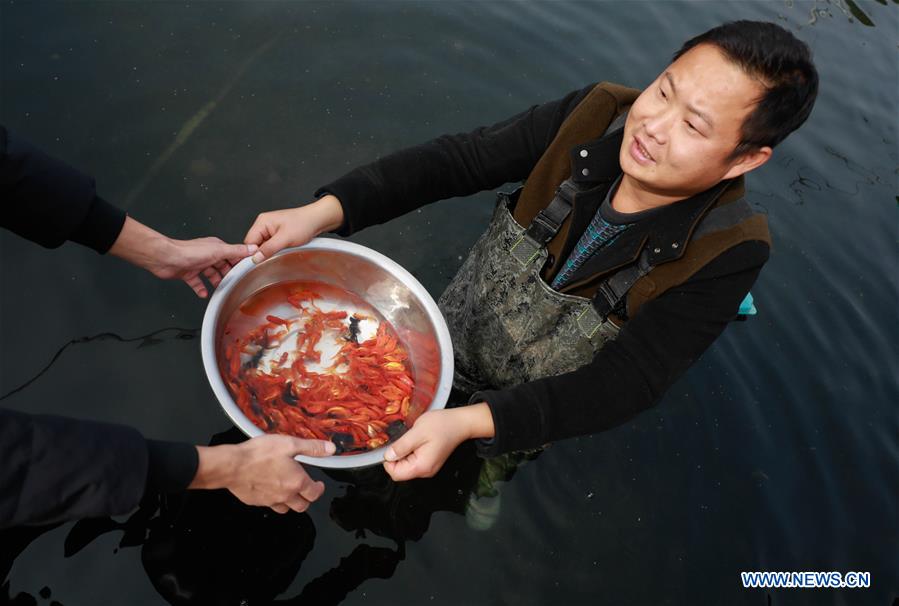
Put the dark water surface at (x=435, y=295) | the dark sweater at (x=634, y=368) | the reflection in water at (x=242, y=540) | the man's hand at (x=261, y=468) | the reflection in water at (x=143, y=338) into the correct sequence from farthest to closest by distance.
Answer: the reflection in water at (x=143, y=338)
the dark water surface at (x=435, y=295)
the reflection in water at (x=242, y=540)
the dark sweater at (x=634, y=368)
the man's hand at (x=261, y=468)

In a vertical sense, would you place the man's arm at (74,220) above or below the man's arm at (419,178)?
below

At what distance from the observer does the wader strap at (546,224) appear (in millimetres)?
2635

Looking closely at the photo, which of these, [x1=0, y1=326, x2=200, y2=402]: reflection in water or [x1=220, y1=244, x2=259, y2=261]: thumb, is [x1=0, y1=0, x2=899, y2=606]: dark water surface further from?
[x1=220, y1=244, x2=259, y2=261]: thumb

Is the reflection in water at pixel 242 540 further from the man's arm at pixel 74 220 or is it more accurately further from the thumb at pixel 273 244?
the thumb at pixel 273 244

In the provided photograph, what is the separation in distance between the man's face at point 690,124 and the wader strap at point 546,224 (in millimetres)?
287

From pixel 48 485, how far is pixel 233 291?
3.67 feet

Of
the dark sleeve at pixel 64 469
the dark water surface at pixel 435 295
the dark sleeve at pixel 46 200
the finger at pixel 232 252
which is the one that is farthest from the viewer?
the dark water surface at pixel 435 295

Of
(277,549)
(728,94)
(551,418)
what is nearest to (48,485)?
(277,549)

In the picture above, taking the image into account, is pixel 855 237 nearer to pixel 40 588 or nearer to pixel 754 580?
pixel 754 580

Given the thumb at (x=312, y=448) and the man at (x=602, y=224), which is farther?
the thumb at (x=312, y=448)

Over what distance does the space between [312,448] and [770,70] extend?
1.98 meters

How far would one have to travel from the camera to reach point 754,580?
3.61 metres

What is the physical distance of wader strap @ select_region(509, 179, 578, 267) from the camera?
104 inches

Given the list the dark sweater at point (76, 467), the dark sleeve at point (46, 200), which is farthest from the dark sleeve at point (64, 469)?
the dark sleeve at point (46, 200)
